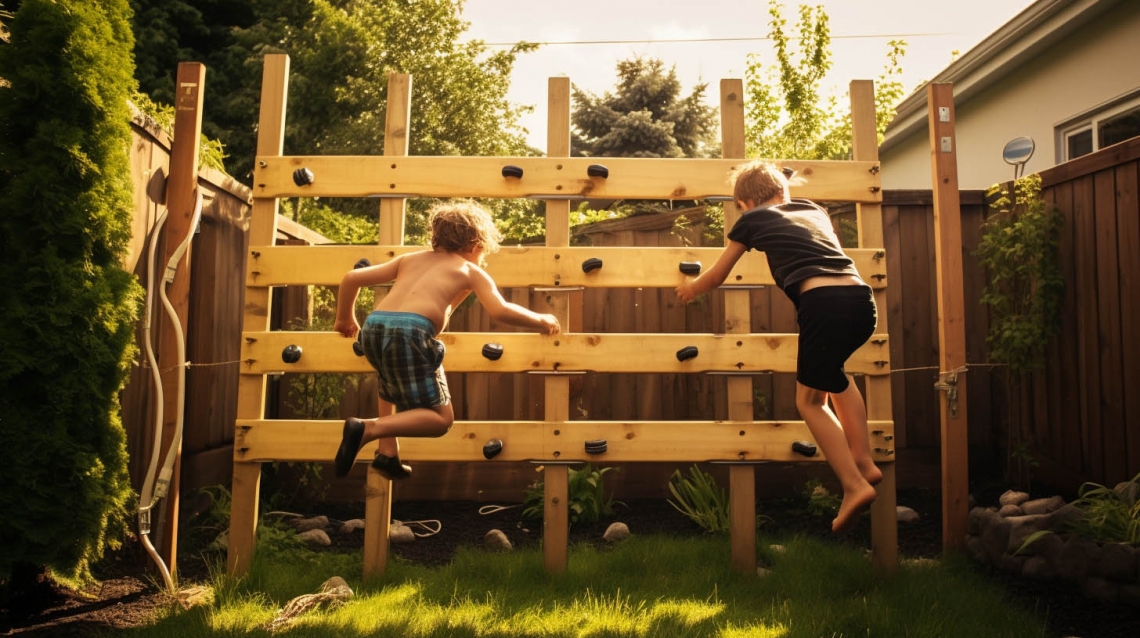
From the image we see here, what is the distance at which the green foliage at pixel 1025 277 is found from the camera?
500cm

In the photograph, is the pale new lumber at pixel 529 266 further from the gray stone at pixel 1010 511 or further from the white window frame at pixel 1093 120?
the white window frame at pixel 1093 120

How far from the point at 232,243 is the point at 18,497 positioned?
8.13 feet

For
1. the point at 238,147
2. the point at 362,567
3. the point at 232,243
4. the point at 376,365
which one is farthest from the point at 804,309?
the point at 238,147

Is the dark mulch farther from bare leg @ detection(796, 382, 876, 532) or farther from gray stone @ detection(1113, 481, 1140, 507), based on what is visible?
bare leg @ detection(796, 382, 876, 532)

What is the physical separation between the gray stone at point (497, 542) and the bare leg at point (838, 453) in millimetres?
2145

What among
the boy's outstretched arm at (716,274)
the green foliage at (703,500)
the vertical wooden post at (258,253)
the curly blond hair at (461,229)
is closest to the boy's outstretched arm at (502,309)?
the curly blond hair at (461,229)

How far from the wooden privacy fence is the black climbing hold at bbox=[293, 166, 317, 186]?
18 mm

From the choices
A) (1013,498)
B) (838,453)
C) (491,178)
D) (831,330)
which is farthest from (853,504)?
(491,178)

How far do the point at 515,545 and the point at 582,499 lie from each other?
0.58 m

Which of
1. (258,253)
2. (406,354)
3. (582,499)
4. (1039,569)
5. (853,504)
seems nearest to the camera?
(853,504)

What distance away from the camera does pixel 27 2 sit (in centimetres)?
349

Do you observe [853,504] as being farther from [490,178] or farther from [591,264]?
[490,178]

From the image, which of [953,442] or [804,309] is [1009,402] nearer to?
[953,442]

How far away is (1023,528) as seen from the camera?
13.5 feet
